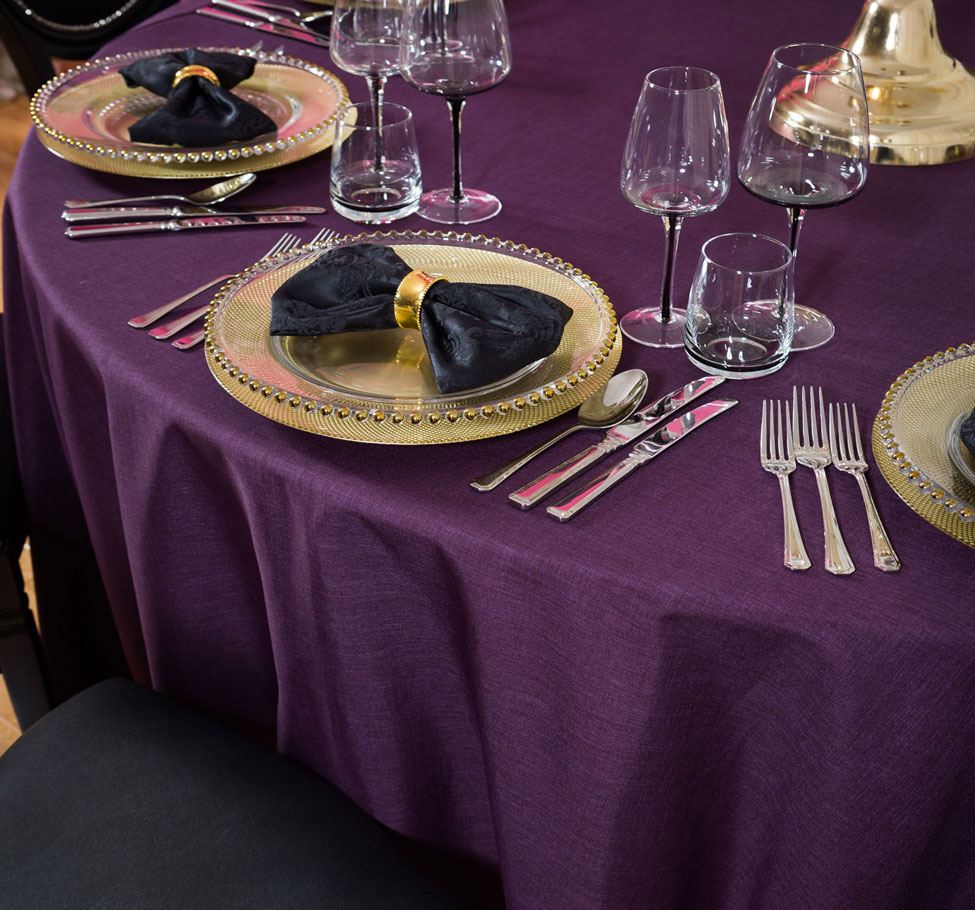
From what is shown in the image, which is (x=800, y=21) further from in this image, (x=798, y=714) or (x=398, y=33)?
(x=798, y=714)

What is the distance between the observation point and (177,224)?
110 centimetres

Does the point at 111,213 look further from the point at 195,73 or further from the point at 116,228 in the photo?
the point at 195,73

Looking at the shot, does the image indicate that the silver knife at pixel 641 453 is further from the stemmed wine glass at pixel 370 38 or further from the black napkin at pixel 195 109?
the black napkin at pixel 195 109

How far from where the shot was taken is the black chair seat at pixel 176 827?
33.4 inches

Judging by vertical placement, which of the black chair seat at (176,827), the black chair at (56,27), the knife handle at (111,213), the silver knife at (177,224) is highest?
the knife handle at (111,213)

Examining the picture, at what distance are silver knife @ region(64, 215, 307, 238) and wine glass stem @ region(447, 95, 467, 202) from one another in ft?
0.51

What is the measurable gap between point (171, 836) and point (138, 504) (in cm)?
26

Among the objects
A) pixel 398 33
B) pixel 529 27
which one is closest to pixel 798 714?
pixel 398 33

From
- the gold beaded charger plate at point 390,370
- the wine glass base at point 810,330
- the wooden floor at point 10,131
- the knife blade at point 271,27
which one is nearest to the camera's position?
the gold beaded charger plate at point 390,370

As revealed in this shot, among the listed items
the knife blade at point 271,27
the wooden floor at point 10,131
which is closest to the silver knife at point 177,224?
the knife blade at point 271,27

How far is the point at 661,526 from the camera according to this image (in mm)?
748

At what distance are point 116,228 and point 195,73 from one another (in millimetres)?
Result: 236

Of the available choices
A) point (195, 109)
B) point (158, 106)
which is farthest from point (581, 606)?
point (158, 106)

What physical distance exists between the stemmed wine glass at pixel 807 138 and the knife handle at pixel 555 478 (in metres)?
0.24
